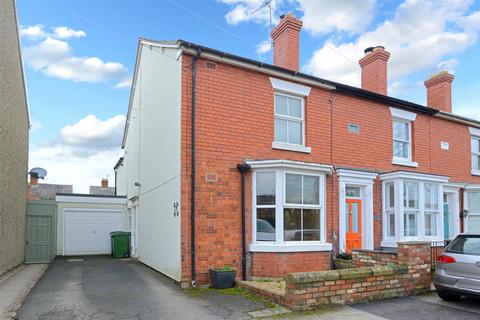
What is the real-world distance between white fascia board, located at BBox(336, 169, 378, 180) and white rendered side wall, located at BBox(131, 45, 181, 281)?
4942mm

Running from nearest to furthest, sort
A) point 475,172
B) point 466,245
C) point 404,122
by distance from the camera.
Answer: point 466,245 → point 404,122 → point 475,172

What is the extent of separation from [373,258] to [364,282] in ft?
6.70

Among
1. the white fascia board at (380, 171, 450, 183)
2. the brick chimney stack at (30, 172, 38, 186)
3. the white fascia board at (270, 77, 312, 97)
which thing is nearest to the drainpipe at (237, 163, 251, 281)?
the white fascia board at (270, 77, 312, 97)

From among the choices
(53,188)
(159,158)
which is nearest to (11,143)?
(159,158)

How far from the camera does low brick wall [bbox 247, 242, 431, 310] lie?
284 inches

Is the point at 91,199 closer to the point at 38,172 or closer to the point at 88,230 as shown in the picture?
the point at 88,230

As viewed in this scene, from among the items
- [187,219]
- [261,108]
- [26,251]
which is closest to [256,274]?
[187,219]

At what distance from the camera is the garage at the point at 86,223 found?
19.0 m

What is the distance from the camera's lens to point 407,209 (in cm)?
1238

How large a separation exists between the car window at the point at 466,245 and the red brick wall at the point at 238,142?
3606 millimetres

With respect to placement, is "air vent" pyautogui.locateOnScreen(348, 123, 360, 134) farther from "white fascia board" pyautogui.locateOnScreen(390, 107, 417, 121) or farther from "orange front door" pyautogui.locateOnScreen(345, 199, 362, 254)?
"orange front door" pyautogui.locateOnScreen(345, 199, 362, 254)

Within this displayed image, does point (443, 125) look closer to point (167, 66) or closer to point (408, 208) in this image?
point (408, 208)

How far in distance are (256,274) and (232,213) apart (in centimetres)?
161

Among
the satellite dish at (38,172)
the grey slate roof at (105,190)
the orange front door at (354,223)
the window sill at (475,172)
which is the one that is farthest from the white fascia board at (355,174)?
the grey slate roof at (105,190)
